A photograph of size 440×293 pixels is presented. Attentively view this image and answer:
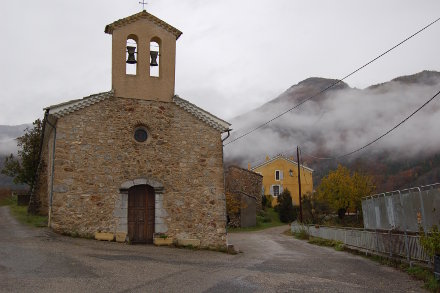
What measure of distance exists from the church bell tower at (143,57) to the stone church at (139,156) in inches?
1.5

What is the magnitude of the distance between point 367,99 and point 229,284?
384 feet

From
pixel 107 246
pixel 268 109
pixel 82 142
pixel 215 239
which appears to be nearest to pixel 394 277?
pixel 215 239

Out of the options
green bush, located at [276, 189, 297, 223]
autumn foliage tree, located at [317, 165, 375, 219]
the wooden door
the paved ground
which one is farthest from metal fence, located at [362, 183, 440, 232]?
green bush, located at [276, 189, 297, 223]

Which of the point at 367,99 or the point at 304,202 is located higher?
the point at 367,99

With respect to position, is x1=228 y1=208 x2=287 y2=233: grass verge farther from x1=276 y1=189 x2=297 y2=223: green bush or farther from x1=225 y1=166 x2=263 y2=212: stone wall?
x1=225 y1=166 x2=263 y2=212: stone wall

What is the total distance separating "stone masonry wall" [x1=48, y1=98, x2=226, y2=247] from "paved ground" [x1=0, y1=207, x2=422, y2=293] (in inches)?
51.0

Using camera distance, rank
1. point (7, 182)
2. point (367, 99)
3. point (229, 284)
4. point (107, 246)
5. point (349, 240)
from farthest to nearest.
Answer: point (367, 99), point (7, 182), point (349, 240), point (107, 246), point (229, 284)

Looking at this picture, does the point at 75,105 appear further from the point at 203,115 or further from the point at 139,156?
the point at 203,115

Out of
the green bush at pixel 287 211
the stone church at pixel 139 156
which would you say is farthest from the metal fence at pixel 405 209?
the green bush at pixel 287 211

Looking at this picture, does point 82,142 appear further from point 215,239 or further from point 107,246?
point 215,239

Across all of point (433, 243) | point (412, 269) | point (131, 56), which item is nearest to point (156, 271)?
point (433, 243)

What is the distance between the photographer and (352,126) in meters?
104

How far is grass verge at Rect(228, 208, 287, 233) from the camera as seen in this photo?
116 ft

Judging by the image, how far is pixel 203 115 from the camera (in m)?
16.5
